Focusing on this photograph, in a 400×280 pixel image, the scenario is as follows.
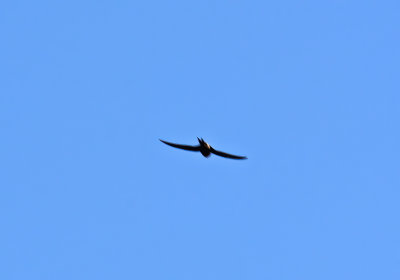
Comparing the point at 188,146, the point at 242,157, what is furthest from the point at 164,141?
the point at 242,157

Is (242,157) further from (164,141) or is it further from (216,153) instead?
(164,141)

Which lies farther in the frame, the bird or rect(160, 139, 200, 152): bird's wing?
rect(160, 139, 200, 152): bird's wing

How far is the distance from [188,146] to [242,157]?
343 centimetres

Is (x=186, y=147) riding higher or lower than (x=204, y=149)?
higher

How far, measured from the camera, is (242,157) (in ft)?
167

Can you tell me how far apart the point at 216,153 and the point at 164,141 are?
11.1 ft

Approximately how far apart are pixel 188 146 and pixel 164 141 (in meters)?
1.59

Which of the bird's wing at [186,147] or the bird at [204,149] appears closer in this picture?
the bird at [204,149]

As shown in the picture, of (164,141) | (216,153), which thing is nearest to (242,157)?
(216,153)

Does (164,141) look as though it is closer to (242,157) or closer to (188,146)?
(188,146)

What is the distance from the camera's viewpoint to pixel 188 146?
5150 centimetres

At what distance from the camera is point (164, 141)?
5194 centimetres

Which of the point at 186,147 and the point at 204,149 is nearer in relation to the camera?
the point at 204,149
